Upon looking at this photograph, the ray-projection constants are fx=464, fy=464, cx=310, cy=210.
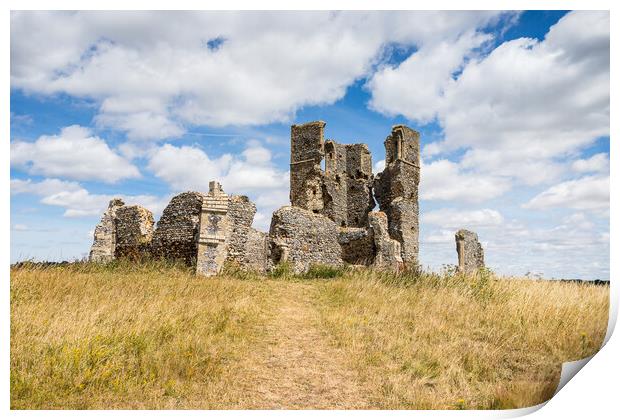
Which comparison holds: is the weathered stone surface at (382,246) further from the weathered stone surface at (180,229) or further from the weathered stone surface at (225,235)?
the weathered stone surface at (180,229)

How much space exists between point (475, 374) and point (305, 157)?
21.0m

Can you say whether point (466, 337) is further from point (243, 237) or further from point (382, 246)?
point (382, 246)

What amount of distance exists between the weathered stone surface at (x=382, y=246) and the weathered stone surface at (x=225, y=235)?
6.12 m

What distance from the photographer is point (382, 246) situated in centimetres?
2088

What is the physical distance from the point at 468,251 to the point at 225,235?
15.5m

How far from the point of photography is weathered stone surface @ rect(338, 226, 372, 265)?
21.3 metres

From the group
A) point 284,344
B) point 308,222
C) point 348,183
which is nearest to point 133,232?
point 308,222

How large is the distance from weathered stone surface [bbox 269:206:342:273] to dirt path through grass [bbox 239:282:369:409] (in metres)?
8.25

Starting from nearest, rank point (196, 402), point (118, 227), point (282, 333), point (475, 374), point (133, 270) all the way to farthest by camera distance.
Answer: point (196, 402) < point (475, 374) < point (282, 333) < point (133, 270) < point (118, 227)

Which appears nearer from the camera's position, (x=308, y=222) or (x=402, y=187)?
(x=308, y=222)

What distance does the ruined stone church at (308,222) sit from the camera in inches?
613

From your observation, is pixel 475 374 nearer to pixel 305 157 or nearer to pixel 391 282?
pixel 391 282

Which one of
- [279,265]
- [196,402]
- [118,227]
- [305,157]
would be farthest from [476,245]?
[196,402]

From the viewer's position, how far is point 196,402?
17.3 ft
